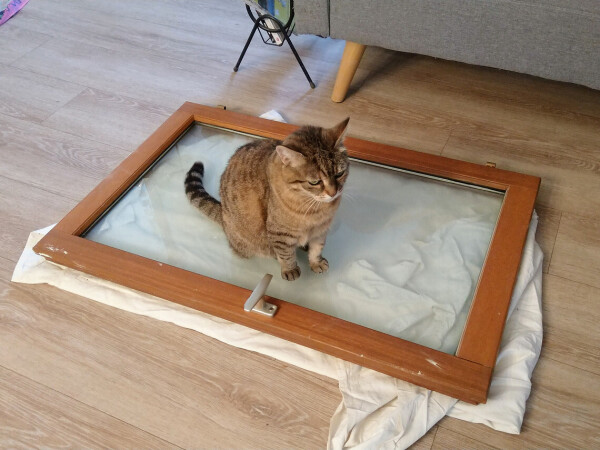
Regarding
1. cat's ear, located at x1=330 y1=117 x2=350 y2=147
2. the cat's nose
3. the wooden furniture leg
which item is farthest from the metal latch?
the wooden furniture leg

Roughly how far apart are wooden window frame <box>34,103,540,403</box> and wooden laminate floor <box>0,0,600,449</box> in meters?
0.12

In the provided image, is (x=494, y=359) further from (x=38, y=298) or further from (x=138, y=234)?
(x=38, y=298)

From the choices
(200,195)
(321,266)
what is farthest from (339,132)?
(200,195)

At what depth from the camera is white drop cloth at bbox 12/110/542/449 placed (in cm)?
120

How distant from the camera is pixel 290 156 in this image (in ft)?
3.93

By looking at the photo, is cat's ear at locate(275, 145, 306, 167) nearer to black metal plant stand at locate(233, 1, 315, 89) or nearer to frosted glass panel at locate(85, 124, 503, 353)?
frosted glass panel at locate(85, 124, 503, 353)

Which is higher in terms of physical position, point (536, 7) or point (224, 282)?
point (536, 7)

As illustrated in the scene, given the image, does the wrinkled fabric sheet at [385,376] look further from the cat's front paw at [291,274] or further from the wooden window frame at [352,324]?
the cat's front paw at [291,274]

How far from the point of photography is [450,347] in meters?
1.28

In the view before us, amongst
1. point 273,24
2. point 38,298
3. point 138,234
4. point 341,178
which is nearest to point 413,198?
point 341,178

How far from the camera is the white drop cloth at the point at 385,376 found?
1199 mm

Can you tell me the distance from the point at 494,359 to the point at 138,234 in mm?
1067

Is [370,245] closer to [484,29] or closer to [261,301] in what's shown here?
[261,301]

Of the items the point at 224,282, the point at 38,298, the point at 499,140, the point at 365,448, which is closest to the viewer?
the point at 365,448
